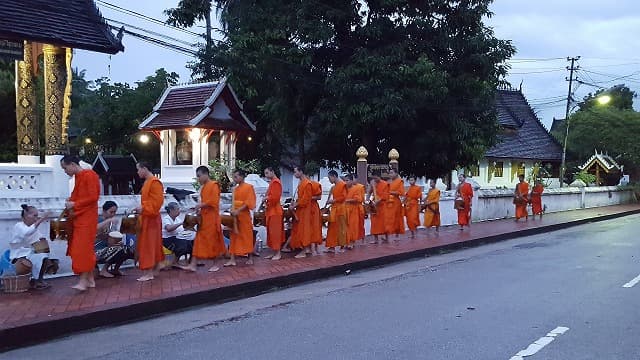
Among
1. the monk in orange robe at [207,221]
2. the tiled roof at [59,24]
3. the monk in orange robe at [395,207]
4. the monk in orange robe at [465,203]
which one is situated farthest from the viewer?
the monk in orange robe at [465,203]

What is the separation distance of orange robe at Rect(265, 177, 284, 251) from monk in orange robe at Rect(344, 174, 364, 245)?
2064mm

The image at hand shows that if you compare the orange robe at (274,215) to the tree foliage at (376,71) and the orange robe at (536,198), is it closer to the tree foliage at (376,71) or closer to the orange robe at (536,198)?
the tree foliage at (376,71)

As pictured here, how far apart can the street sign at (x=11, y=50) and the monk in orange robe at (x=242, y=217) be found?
451 cm

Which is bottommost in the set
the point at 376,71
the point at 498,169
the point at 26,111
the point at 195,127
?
the point at 498,169

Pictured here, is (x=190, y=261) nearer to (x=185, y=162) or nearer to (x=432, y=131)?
(x=185, y=162)

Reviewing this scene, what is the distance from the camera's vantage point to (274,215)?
36.5ft

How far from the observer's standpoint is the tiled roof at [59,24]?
11.1 metres

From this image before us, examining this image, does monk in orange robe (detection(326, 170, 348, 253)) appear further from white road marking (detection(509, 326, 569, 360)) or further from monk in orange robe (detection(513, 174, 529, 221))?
monk in orange robe (detection(513, 174, 529, 221))

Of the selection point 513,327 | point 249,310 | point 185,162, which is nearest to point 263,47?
point 185,162

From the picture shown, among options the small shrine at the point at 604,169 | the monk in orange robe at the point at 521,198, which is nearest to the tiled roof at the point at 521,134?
the small shrine at the point at 604,169

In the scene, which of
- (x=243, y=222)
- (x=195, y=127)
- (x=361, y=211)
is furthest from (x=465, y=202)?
(x=243, y=222)

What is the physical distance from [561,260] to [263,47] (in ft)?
37.2

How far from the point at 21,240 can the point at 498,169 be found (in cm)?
3692

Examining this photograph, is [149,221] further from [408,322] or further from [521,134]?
[521,134]
